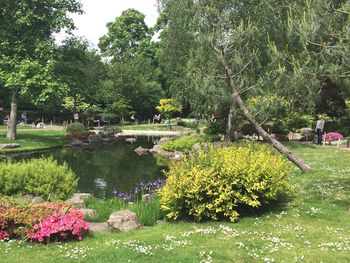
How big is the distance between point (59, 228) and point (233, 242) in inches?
171

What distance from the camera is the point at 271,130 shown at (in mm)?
37500

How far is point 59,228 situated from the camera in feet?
33.8

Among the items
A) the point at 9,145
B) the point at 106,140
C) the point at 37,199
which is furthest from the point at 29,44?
the point at 37,199

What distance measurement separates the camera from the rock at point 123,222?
451 inches

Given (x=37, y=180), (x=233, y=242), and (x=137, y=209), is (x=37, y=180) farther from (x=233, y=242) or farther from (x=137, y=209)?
(x=233, y=242)

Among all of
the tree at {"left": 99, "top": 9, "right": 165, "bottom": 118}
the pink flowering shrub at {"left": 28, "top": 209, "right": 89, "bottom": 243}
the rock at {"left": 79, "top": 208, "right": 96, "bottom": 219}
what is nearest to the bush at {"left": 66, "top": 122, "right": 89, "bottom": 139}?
the tree at {"left": 99, "top": 9, "right": 165, "bottom": 118}

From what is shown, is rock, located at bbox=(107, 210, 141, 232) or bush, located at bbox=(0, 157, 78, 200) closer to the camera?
rock, located at bbox=(107, 210, 141, 232)

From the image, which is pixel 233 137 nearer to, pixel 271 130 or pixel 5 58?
pixel 271 130

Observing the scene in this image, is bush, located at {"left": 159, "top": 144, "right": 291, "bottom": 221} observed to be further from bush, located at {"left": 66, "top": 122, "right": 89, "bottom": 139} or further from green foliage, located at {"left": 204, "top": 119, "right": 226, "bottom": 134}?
bush, located at {"left": 66, "top": 122, "right": 89, "bottom": 139}

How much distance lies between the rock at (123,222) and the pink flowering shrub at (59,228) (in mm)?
890

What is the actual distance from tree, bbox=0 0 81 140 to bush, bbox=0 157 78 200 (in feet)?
64.4

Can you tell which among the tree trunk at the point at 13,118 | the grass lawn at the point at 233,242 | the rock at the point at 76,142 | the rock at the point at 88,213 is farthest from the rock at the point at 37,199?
the rock at the point at 76,142

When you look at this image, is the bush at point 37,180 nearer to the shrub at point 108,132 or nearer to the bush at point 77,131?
the bush at point 77,131

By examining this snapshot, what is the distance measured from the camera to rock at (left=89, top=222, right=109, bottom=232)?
458 inches
